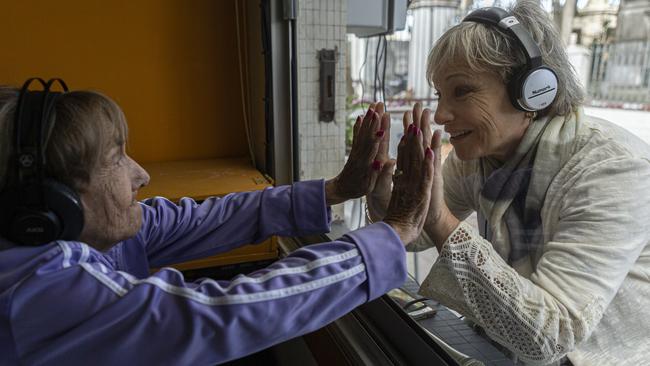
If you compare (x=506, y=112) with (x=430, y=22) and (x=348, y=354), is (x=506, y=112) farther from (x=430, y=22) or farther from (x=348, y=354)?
(x=348, y=354)

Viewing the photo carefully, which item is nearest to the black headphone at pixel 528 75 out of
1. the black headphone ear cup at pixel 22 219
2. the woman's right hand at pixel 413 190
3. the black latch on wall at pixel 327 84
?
the woman's right hand at pixel 413 190

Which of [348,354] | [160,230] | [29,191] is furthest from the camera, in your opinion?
[348,354]

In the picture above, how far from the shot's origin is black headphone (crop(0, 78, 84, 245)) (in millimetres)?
651

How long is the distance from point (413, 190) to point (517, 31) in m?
0.36

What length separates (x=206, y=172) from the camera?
1.94m

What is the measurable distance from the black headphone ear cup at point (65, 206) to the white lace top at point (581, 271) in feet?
1.97

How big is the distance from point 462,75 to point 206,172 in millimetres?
1286

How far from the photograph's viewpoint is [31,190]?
656mm

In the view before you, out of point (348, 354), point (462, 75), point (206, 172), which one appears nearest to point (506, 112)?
point (462, 75)

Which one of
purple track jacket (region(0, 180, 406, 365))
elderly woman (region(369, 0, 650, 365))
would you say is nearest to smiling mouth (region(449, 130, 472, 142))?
elderly woman (region(369, 0, 650, 365))

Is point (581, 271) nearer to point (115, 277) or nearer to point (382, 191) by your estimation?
point (382, 191)

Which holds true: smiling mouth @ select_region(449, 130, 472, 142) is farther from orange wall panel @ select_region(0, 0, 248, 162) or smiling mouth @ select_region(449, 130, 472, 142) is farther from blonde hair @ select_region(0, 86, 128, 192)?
orange wall panel @ select_region(0, 0, 248, 162)

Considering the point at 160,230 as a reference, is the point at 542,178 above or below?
above

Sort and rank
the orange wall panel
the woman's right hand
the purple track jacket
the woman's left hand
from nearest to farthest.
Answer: the purple track jacket
the woman's right hand
the woman's left hand
the orange wall panel
